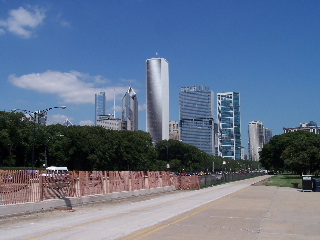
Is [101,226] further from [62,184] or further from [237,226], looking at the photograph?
[62,184]

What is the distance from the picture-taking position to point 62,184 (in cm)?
2200

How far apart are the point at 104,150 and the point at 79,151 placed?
5.84 m

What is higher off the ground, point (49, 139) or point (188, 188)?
point (49, 139)

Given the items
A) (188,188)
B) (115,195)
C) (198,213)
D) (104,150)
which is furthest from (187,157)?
(198,213)

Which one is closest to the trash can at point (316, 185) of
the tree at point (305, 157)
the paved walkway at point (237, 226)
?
the paved walkway at point (237, 226)

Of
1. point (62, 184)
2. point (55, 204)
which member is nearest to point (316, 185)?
point (62, 184)

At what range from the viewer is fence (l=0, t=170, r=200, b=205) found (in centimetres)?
1752

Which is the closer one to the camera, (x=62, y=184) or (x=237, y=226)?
(x=237, y=226)

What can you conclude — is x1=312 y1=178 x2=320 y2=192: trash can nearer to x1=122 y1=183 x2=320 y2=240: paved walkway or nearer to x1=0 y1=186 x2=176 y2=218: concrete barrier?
x1=0 y1=186 x2=176 y2=218: concrete barrier

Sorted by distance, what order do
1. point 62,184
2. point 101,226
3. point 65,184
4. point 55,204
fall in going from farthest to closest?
point 65,184
point 62,184
point 55,204
point 101,226

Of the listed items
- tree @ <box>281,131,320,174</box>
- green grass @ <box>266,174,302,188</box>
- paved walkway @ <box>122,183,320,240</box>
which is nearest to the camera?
paved walkway @ <box>122,183,320,240</box>

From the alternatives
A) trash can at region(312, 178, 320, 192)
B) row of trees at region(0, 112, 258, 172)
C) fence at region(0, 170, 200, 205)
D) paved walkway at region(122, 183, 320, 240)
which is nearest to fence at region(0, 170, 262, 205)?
fence at region(0, 170, 200, 205)

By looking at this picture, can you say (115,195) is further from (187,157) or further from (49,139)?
(187,157)

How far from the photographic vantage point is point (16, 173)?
17.7 metres
